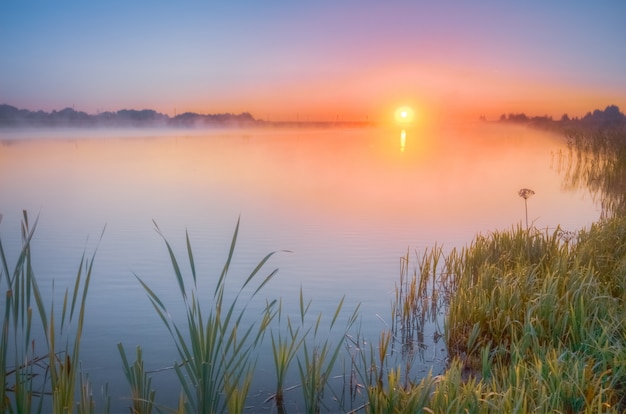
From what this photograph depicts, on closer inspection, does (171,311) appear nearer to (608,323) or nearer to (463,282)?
(463,282)

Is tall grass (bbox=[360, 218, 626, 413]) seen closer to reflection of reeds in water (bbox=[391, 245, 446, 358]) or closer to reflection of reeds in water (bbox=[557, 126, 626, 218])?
reflection of reeds in water (bbox=[391, 245, 446, 358])

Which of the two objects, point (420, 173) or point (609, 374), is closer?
point (609, 374)

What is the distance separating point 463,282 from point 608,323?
162 cm

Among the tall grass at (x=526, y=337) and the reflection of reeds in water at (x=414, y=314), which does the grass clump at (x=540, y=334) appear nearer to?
the tall grass at (x=526, y=337)

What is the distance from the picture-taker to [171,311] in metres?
6.07

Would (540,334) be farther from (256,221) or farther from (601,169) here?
(601,169)

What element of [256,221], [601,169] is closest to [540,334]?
[256,221]

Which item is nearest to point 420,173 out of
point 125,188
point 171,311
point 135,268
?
point 125,188

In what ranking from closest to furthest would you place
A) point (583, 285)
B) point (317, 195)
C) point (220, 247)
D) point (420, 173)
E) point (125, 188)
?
point (583, 285)
point (220, 247)
point (317, 195)
point (125, 188)
point (420, 173)

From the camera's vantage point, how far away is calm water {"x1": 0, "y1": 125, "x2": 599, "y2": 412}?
232 inches

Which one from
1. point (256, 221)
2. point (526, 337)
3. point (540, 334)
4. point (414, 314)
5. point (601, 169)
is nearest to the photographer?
point (526, 337)

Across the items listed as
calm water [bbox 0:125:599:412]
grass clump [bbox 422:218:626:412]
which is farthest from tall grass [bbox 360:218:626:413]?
calm water [bbox 0:125:599:412]

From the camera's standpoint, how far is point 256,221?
478 inches

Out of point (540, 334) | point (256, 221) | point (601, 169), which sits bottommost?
point (256, 221)
